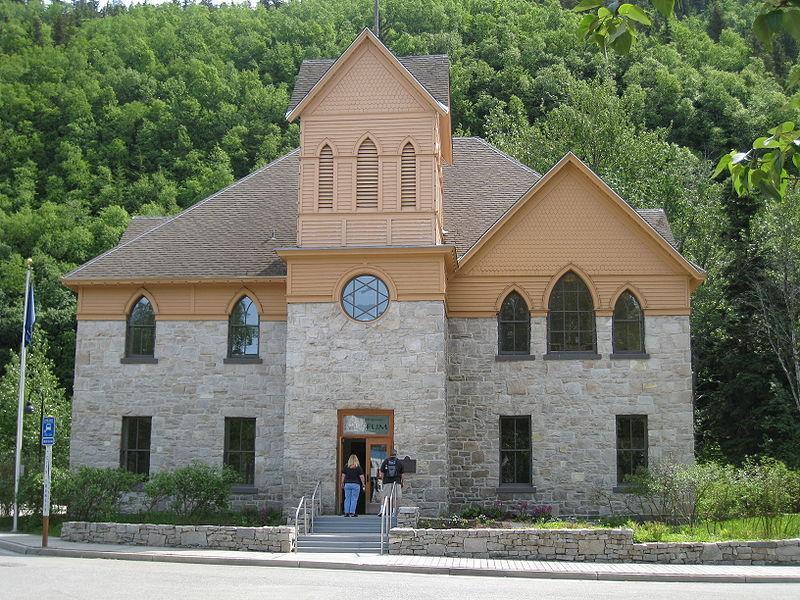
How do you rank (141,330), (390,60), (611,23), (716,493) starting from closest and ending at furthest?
(611,23) → (716,493) → (390,60) → (141,330)

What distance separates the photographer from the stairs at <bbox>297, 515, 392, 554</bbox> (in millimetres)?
21703

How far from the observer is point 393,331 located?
2536 centimetres

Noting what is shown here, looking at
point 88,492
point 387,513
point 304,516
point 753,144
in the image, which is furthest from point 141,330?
point 753,144

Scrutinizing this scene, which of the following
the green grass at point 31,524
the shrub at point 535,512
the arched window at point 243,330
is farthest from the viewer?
the arched window at point 243,330

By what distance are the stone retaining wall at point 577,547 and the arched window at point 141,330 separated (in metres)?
11.3

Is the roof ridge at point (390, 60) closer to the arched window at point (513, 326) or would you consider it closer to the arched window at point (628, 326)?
the arched window at point (513, 326)

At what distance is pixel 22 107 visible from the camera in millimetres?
82062

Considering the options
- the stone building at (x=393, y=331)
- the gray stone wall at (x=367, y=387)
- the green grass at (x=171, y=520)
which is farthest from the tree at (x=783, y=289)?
the green grass at (x=171, y=520)

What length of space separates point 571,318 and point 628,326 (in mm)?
1603

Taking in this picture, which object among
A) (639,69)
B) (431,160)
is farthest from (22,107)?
(431,160)

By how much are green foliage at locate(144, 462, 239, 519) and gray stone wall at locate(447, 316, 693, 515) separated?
6.39 m

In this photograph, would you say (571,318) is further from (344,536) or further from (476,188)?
(344,536)

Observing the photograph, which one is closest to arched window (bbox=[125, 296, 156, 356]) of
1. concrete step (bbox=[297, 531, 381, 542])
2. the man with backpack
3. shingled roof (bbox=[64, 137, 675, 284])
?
shingled roof (bbox=[64, 137, 675, 284])

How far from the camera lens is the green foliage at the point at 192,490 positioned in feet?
80.1
